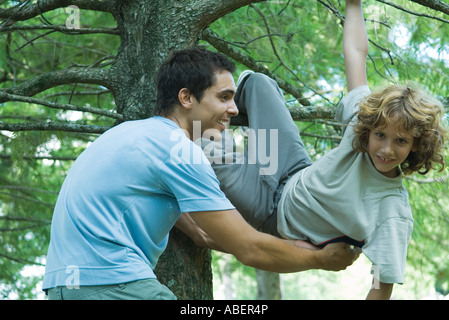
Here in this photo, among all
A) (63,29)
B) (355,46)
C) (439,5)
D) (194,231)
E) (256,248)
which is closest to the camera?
(256,248)

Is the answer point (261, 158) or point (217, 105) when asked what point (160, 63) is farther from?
point (261, 158)

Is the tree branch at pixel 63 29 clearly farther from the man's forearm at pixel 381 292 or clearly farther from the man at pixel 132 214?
the man's forearm at pixel 381 292

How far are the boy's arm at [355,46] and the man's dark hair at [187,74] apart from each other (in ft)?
2.18

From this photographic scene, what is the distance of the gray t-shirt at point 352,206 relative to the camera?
7.86 feet

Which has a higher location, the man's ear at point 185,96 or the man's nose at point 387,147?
the man's ear at point 185,96

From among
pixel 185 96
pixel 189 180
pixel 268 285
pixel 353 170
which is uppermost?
pixel 185 96

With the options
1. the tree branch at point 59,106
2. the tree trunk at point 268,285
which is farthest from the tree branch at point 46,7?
the tree trunk at point 268,285

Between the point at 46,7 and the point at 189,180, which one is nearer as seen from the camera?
the point at 189,180

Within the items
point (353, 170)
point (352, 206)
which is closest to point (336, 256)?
point (352, 206)

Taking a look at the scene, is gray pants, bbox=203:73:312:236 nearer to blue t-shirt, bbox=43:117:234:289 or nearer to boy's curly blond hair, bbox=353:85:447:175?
boy's curly blond hair, bbox=353:85:447:175

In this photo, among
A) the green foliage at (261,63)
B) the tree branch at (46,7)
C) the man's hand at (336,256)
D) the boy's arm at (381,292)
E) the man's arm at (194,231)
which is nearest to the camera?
the boy's arm at (381,292)

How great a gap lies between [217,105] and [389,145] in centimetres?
73

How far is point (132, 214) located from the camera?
6.59 ft
